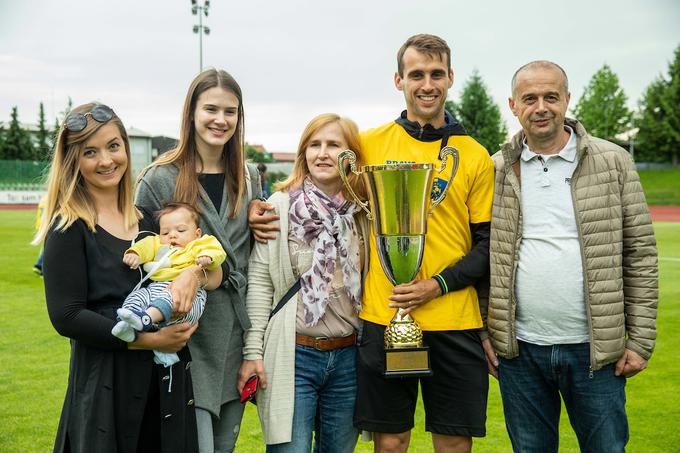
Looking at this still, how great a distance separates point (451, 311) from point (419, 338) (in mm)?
249

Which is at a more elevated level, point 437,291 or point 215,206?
point 215,206

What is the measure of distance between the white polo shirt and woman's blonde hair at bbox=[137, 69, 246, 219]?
147 centimetres

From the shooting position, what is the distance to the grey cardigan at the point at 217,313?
3123mm

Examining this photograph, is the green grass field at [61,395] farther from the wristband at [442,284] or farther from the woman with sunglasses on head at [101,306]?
the woman with sunglasses on head at [101,306]

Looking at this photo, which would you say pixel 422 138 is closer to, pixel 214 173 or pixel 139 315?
pixel 214 173

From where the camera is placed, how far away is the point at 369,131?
3.56 metres

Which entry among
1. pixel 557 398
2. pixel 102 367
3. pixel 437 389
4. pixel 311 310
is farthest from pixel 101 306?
pixel 557 398

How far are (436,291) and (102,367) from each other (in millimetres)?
1551

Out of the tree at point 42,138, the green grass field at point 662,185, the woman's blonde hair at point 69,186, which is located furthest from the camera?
the tree at point 42,138

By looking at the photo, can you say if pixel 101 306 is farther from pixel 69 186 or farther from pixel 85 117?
pixel 85 117

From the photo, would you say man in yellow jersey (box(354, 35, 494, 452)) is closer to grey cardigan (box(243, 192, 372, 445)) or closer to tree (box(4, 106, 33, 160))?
grey cardigan (box(243, 192, 372, 445))

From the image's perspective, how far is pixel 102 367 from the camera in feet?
8.79

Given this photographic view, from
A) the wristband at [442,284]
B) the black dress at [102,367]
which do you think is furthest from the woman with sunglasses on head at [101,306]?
the wristband at [442,284]

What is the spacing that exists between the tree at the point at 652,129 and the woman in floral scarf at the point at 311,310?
5696cm
